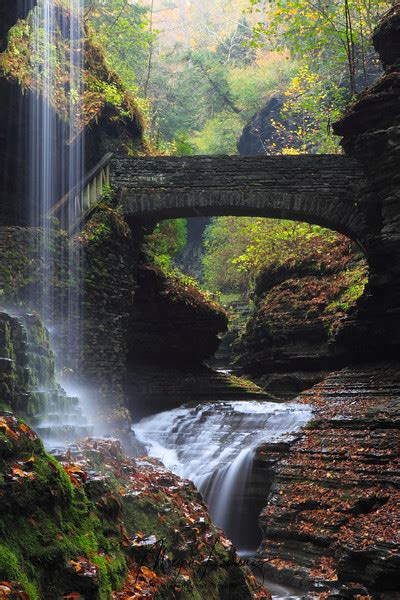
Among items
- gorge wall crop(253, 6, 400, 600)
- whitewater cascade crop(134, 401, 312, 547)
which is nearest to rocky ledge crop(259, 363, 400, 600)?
gorge wall crop(253, 6, 400, 600)

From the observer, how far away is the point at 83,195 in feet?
51.6

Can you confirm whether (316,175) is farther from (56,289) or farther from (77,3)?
(77,3)

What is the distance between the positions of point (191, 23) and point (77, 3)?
1606 inches

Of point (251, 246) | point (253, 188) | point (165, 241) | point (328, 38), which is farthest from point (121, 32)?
point (253, 188)

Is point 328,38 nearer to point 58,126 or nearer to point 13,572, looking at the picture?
point 58,126

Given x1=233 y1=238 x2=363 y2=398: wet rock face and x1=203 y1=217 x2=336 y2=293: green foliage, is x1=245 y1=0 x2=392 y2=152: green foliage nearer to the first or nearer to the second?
x1=203 y1=217 x2=336 y2=293: green foliage

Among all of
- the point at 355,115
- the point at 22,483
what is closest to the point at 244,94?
the point at 355,115

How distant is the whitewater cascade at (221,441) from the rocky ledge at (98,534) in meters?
4.44

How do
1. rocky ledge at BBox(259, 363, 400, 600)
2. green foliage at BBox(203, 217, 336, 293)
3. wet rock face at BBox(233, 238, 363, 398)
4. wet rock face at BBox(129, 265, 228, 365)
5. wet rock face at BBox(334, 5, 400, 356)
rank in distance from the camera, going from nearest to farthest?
rocky ledge at BBox(259, 363, 400, 600) → wet rock face at BBox(334, 5, 400, 356) → wet rock face at BBox(129, 265, 228, 365) → wet rock face at BBox(233, 238, 363, 398) → green foliage at BBox(203, 217, 336, 293)

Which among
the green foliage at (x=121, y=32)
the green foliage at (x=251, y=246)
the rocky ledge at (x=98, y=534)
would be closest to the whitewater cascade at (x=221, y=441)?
the rocky ledge at (x=98, y=534)

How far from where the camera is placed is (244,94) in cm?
3962

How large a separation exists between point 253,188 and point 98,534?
12331 millimetres

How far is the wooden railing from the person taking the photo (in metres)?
15.4

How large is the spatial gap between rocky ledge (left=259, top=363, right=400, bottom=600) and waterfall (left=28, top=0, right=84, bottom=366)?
5.68 metres
